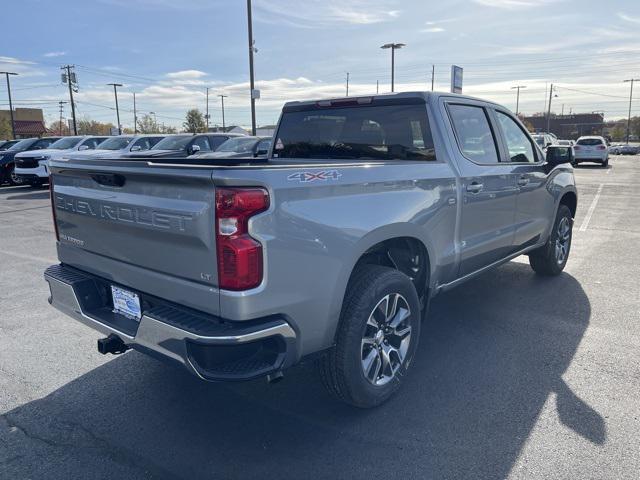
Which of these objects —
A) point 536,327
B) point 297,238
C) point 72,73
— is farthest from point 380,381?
point 72,73

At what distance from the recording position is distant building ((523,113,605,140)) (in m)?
111

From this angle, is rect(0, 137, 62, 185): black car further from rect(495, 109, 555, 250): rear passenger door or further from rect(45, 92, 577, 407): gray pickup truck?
rect(495, 109, 555, 250): rear passenger door

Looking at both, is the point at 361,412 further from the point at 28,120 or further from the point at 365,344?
the point at 28,120

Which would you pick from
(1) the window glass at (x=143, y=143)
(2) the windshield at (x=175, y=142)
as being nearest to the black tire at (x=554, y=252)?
(2) the windshield at (x=175, y=142)

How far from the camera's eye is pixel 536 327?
4527 mm

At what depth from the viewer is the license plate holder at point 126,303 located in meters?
2.90

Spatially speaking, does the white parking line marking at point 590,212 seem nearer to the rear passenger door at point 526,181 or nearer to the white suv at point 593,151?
the rear passenger door at point 526,181

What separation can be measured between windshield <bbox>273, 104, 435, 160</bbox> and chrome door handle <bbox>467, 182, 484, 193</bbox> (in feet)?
1.34

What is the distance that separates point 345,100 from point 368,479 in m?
2.88

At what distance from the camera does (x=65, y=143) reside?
19.4 m

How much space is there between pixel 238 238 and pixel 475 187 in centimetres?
234

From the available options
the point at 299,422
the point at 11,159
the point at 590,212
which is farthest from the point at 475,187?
the point at 11,159

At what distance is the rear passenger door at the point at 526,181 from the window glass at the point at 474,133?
0.28m

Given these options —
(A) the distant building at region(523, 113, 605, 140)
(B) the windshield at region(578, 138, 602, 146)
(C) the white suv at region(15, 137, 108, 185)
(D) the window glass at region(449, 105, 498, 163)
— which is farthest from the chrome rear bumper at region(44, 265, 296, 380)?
(A) the distant building at region(523, 113, 605, 140)
